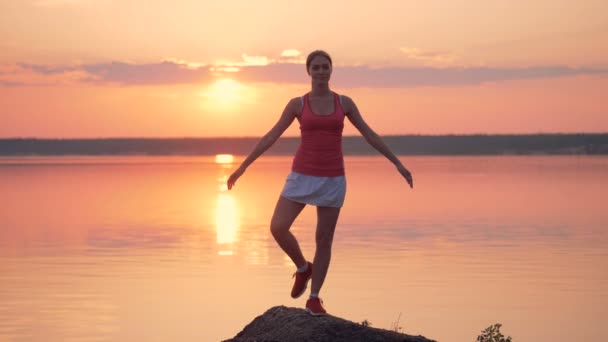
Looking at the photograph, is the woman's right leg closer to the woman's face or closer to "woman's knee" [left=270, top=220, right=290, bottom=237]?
"woman's knee" [left=270, top=220, right=290, bottom=237]

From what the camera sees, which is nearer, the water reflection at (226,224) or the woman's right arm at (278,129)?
the woman's right arm at (278,129)

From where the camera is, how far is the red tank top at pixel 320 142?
13.5m

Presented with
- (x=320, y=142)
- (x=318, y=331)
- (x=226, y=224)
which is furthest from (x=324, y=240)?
(x=226, y=224)

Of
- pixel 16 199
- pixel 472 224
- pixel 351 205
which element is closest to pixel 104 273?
pixel 472 224

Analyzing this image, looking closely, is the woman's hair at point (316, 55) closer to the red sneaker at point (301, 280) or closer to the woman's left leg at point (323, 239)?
the woman's left leg at point (323, 239)

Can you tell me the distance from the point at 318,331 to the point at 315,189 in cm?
162

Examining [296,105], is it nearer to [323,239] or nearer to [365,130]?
[365,130]

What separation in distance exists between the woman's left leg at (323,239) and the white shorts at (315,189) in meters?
0.18

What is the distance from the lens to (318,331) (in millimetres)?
13805

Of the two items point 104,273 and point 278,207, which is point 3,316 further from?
point 278,207

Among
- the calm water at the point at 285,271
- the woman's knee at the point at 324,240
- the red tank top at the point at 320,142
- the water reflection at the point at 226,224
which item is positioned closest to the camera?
the red tank top at the point at 320,142

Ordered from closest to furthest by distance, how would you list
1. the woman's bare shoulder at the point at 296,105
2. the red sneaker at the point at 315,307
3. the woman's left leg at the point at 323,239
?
1. the woman's bare shoulder at the point at 296,105
2. the woman's left leg at the point at 323,239
3. the red sneaker at the point at 315,307

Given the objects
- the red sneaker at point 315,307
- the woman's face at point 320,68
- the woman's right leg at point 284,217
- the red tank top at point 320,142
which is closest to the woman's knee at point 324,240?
the woman's right leg at point 284,217

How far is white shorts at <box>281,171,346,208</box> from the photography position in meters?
13.6
